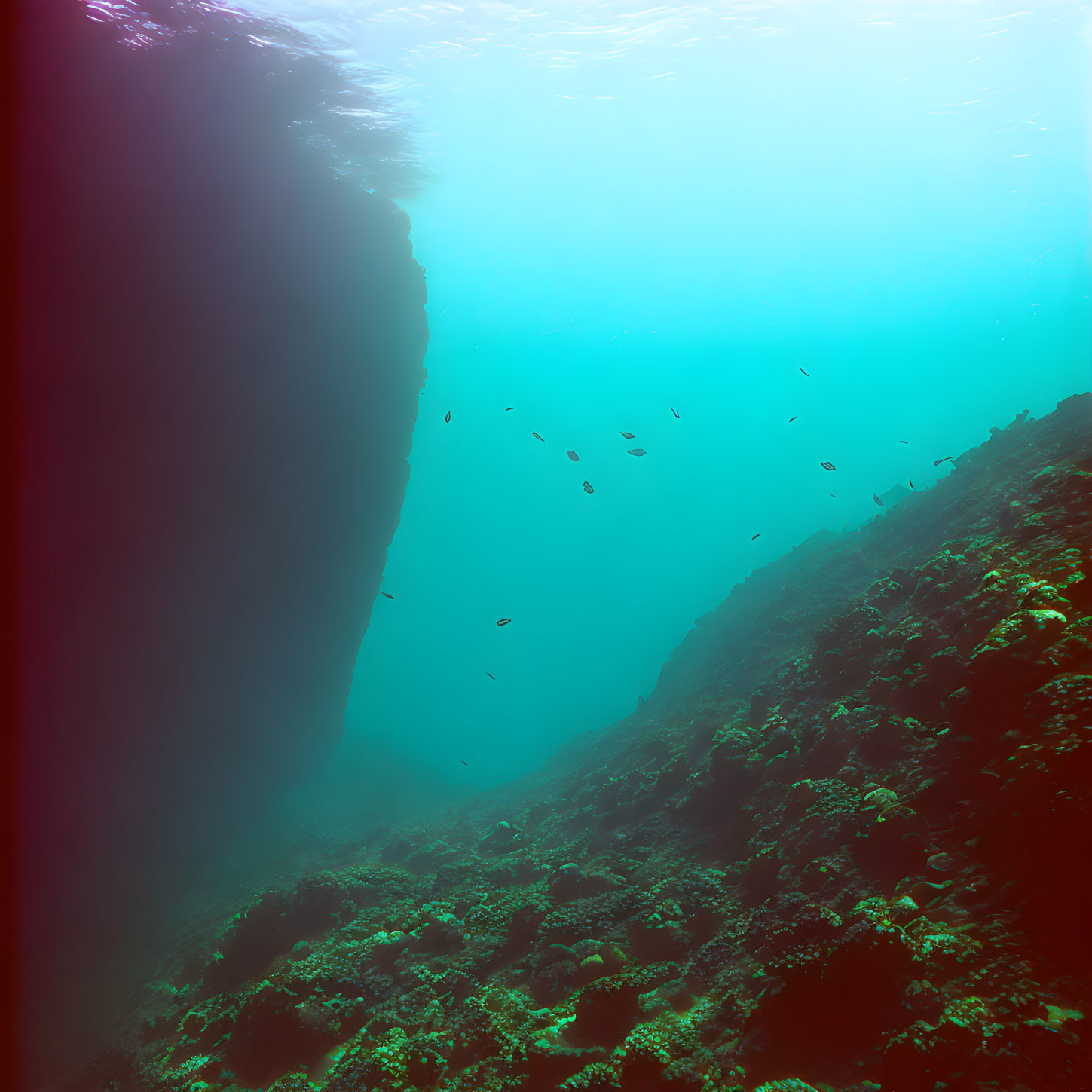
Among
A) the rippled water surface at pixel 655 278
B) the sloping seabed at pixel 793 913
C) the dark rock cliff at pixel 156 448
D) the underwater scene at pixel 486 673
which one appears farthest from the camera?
the rippled water surface at pixel 655 278

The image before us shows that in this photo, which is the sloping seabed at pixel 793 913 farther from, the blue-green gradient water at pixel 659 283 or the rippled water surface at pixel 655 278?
the blue-green gradient water at pixel 659 283

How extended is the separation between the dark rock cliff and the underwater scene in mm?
100

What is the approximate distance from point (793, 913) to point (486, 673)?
13065mm

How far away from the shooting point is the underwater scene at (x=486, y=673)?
15.7 feet

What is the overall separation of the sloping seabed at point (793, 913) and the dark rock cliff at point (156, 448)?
3.46 metres

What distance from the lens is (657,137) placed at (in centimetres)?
2667

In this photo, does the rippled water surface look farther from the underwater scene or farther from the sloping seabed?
the sloping seabed

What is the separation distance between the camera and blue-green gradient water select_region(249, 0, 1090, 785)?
723 inches

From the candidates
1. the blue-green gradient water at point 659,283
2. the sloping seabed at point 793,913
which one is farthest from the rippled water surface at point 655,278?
the sloping seabed at point 793,913

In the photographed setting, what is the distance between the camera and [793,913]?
209 inches

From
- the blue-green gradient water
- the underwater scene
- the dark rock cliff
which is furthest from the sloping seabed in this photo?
the blue-green gradient water

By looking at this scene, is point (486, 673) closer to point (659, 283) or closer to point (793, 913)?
point (793, 913)

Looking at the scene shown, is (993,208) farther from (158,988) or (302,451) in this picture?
(158,988)

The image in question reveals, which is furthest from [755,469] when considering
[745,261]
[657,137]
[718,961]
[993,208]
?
[718,961]
